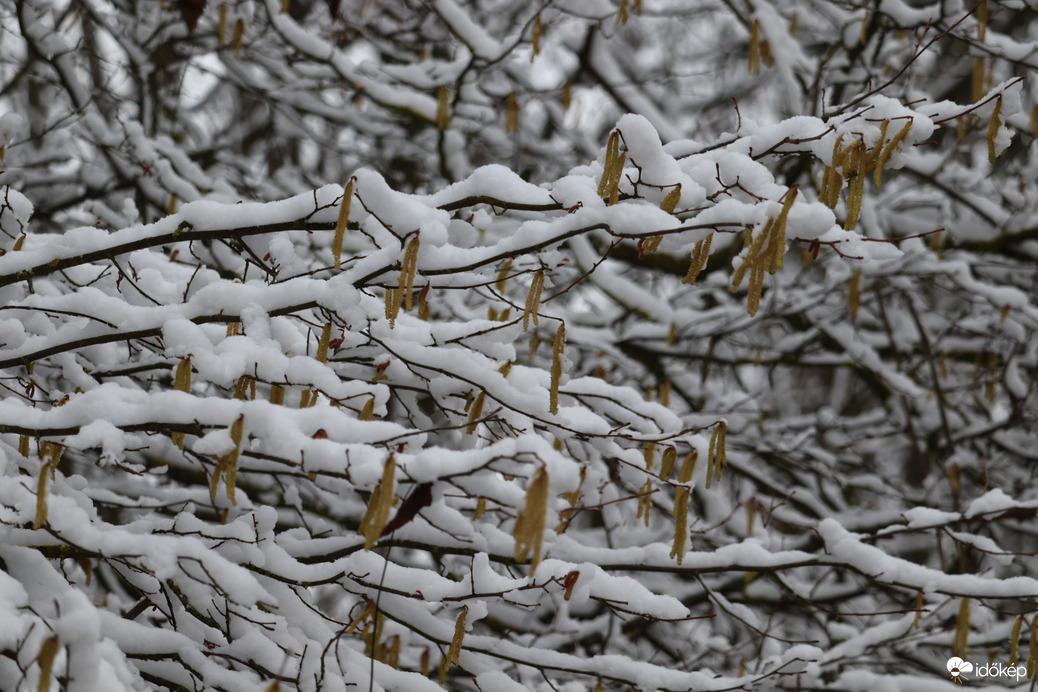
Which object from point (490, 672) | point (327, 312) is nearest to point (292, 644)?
point (490, 672)

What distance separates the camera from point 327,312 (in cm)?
184

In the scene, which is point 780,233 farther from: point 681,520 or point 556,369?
point 681,520

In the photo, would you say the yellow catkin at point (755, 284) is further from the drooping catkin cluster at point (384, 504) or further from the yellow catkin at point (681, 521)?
the drooping catkin cluster at point (384, 504)

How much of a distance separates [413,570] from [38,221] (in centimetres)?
367

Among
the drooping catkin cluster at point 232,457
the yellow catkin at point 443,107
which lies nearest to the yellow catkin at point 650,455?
the drooping catkin cluster at point 232,457

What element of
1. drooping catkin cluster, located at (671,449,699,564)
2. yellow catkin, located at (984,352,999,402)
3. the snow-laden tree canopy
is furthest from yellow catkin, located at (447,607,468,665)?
yellow catkin, located at (984,352,999,402)

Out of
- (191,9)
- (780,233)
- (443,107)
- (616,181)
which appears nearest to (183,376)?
(616,181)

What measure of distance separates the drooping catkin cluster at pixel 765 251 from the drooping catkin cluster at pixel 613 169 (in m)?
0.29

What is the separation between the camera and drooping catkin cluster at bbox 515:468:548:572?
138cm

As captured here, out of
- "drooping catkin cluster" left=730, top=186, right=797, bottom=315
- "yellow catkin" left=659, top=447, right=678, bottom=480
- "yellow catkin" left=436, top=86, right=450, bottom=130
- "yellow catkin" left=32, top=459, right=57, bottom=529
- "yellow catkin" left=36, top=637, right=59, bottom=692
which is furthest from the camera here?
"yellow catkin" left=436, top=86, right=450, bottom=130

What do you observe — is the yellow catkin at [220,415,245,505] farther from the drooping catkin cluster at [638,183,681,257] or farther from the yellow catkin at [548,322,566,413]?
the drooping catkin cluster at [638,183,681,257]

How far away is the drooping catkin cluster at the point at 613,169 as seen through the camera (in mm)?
1725

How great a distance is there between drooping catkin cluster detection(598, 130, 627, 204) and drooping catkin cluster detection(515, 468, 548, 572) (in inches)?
25.5

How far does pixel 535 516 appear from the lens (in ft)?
4.54
